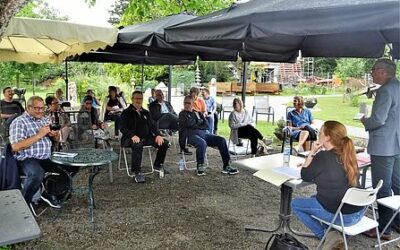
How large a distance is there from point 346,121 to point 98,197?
31.5 feet

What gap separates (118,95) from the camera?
9.37 meters

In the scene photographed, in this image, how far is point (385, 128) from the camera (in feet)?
11.8

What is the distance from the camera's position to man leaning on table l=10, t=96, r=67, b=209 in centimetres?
380

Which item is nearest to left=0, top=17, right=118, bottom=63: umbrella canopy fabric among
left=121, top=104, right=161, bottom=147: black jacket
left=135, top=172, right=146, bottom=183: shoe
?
left=121, top=104, right=161, bottom=147: black jacket

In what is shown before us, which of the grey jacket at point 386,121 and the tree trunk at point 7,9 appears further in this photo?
the grey jacket at point 386,121

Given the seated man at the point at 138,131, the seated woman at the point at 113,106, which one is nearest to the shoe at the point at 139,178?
the seated man at the point at 138,131

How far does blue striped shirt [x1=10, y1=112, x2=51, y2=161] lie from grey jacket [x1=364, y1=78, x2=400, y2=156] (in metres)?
3.40

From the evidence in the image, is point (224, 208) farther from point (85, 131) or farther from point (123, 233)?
point (85, 131)

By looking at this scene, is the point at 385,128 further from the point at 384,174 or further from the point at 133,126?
the point at 133,126

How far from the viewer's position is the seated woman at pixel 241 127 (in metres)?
6.54

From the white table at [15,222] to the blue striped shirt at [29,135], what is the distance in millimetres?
1276

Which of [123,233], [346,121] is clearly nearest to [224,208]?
[123,233]

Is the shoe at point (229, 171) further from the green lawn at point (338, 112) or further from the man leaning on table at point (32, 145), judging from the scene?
the green lawn at point (338, 112)

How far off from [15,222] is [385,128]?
3.28 meters
